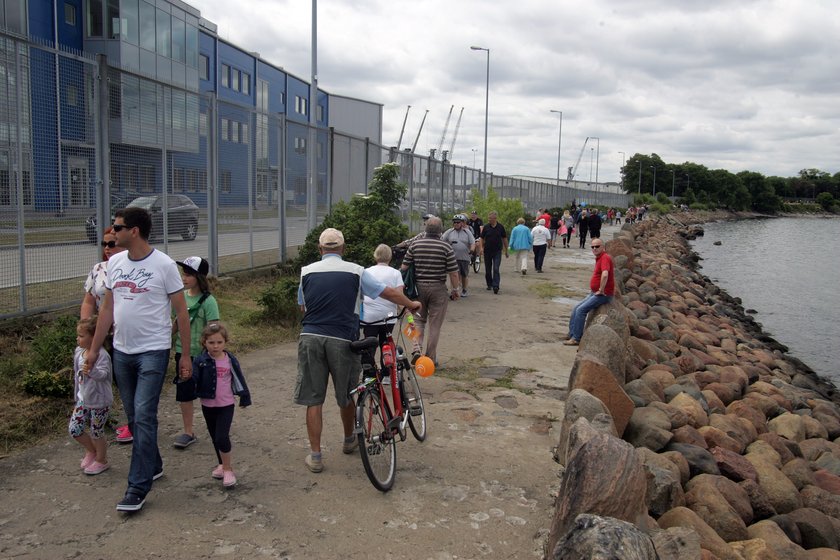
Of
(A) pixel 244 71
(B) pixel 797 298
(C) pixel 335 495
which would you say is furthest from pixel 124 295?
(A) pixel 244 71

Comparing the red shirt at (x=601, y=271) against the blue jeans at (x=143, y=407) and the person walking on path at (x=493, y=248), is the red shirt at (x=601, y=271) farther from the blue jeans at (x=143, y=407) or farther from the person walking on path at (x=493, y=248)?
the blue jeans at (x=143, y=407)

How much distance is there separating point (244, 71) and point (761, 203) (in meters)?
143

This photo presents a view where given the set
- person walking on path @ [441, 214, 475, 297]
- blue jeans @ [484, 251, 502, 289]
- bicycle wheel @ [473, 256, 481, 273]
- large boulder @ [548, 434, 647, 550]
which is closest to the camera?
large boulder @ [548, 434, 647, 550]

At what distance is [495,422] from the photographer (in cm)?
696

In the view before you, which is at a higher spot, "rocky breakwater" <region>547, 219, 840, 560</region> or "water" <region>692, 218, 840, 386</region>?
"rocky breakwater" <region>547, 219, 840, 560</region>

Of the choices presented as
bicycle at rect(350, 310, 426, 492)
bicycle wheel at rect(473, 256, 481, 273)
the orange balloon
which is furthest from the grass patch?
bicycle wheel at rect(473, 256, 481, 273)

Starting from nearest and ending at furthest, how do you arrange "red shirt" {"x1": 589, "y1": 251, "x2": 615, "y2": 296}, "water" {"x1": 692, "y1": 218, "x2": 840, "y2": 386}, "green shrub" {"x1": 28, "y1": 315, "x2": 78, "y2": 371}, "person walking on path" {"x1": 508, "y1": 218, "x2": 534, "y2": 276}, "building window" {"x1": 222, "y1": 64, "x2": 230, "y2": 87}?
"green shrub" {"x1": 28, "y1": 315, "x2": 78, "y2": 371}
"red shirt" {"x1": 589, "y1": 251, "x2": 615, "y2": 296}
"person walking on path" {"x1": 508, "y1": 218, "x2": 534, "y2": 276}
"water" {"x1": 692, "y1": 218, "x2": 840, "y2": 386}
"building window" {"x1": 222, "y1": 64, "x2": 230, "y2": 87}

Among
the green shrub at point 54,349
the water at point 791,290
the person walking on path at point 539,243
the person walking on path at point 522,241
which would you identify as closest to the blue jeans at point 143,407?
the green shrub at point 54,349

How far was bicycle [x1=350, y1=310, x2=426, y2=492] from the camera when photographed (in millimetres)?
5141

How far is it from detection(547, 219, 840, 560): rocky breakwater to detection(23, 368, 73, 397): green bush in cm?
438

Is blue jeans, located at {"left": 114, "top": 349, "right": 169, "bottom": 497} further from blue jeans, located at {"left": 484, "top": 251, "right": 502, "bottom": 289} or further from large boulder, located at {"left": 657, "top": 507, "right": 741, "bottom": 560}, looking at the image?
blue jeans, located at {"left": 484, "top": 251, "right": 502, "bottom": 289}

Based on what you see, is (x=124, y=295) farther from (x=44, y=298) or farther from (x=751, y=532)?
(x=751, y=532)

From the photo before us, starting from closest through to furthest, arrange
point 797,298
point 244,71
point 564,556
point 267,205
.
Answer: point 564,556
point 267,205
point 797,298
point 244,71

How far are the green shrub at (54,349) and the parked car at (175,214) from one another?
3.36m
